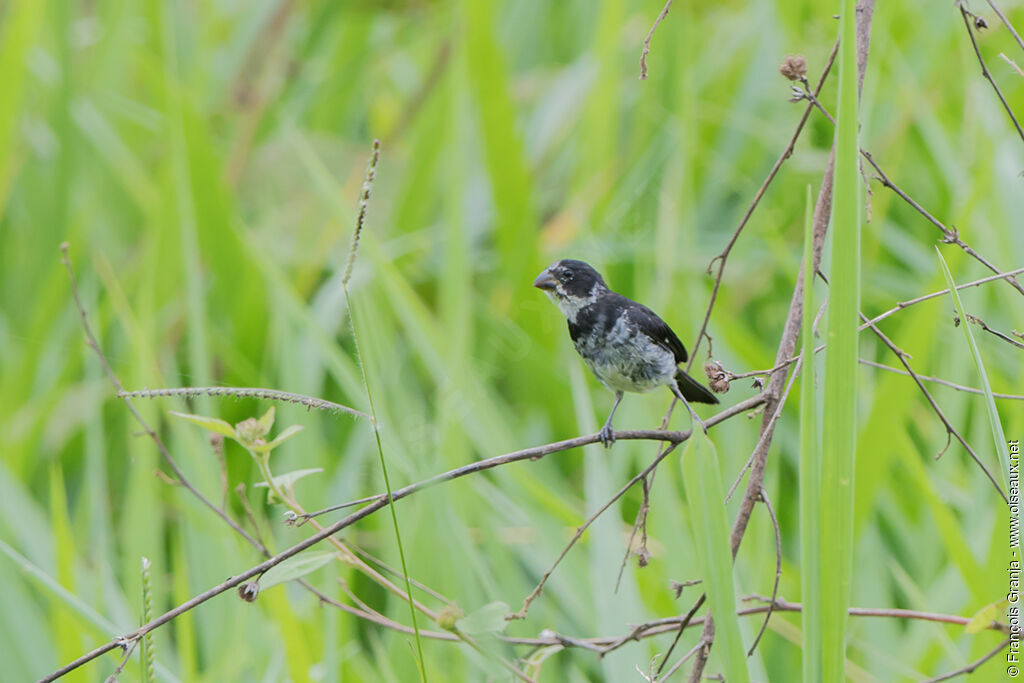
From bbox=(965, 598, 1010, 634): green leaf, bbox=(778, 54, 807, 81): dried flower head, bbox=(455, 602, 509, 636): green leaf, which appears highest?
bbox=(778, 54, 807, 81): dried flower head

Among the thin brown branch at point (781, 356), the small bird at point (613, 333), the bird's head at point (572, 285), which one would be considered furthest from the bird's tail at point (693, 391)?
the thin brown branch at point (781, 356)

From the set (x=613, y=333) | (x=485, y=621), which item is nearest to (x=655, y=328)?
(x=613, y=333)

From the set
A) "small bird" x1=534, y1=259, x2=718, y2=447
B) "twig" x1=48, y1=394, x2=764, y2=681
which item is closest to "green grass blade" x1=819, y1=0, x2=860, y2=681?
"twig" x1=48, y1=394, x2=764, y2=681

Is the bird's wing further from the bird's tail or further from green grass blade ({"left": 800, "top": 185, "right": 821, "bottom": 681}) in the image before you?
green grass blade ({"left": 800, "top": 185, "right": 821, "bottom": 681})

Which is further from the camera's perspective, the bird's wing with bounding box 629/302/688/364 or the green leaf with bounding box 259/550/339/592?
the bird's wing with bounding box 629/302/688/364

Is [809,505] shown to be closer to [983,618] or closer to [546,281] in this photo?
[983,618]

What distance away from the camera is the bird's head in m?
1.48

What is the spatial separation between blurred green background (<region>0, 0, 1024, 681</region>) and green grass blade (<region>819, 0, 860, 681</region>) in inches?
23.7

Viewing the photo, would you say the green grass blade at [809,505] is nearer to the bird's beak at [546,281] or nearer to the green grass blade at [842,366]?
the green grass blade at [842,366]

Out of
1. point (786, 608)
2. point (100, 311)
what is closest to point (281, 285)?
point (100, 311)

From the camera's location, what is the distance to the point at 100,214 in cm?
315

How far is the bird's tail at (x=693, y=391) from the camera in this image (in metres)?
1.64

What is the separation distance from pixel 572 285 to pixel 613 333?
93 millimetres

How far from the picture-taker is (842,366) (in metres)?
0.85
